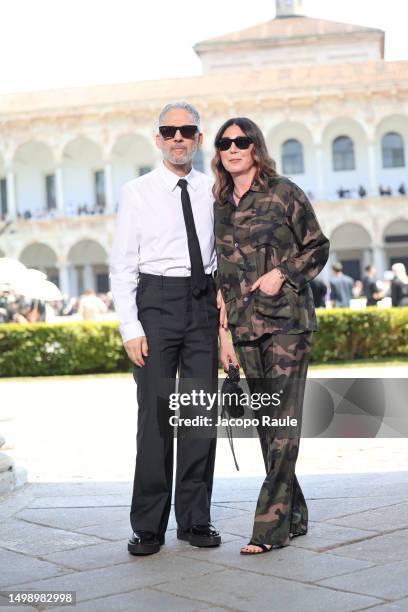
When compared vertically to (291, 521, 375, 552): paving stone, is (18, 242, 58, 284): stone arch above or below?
above

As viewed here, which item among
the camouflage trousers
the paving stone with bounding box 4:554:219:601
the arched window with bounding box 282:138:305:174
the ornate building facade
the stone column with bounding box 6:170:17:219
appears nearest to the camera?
the paving stone with bounding box 4:554:219:601

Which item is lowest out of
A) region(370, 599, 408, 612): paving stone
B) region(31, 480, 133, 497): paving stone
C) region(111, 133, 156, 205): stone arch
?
region(31, 480, 133, 497): paving stone

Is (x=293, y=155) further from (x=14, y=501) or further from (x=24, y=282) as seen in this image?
(x=14, y=501)

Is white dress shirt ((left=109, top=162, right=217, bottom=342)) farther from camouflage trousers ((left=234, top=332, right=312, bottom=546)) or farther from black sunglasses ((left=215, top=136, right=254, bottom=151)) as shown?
camouflage trousers ((left=234, top=332, right=312, bottom=546))

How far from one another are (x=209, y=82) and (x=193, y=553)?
4277 cm

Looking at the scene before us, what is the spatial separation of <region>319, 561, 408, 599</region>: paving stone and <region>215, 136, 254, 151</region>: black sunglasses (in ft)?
5.25

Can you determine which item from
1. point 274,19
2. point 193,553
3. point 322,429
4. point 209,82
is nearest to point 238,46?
point 274,19

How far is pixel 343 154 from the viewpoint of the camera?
45812 millimetres

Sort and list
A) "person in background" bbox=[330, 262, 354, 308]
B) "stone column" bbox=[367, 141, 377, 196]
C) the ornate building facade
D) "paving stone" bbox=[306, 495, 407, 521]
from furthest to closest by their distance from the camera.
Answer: "stone column" bbox=[367, 141, 377, 196] < the ornate building facade < "person in background" bbox=[330, 262, 354, 308] < "paving stone" bbox=[306, 495, 407, 521]

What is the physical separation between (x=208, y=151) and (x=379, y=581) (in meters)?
42.5

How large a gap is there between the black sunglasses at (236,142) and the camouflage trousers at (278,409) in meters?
0.72

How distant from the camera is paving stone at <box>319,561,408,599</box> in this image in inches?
127

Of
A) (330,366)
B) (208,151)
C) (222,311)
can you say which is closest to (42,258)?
(208,151)

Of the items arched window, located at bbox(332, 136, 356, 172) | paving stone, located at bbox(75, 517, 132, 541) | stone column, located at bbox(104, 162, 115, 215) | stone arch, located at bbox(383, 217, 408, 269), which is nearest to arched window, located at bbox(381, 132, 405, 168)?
arched window, located at bbox(332, 136, 356, 172)
